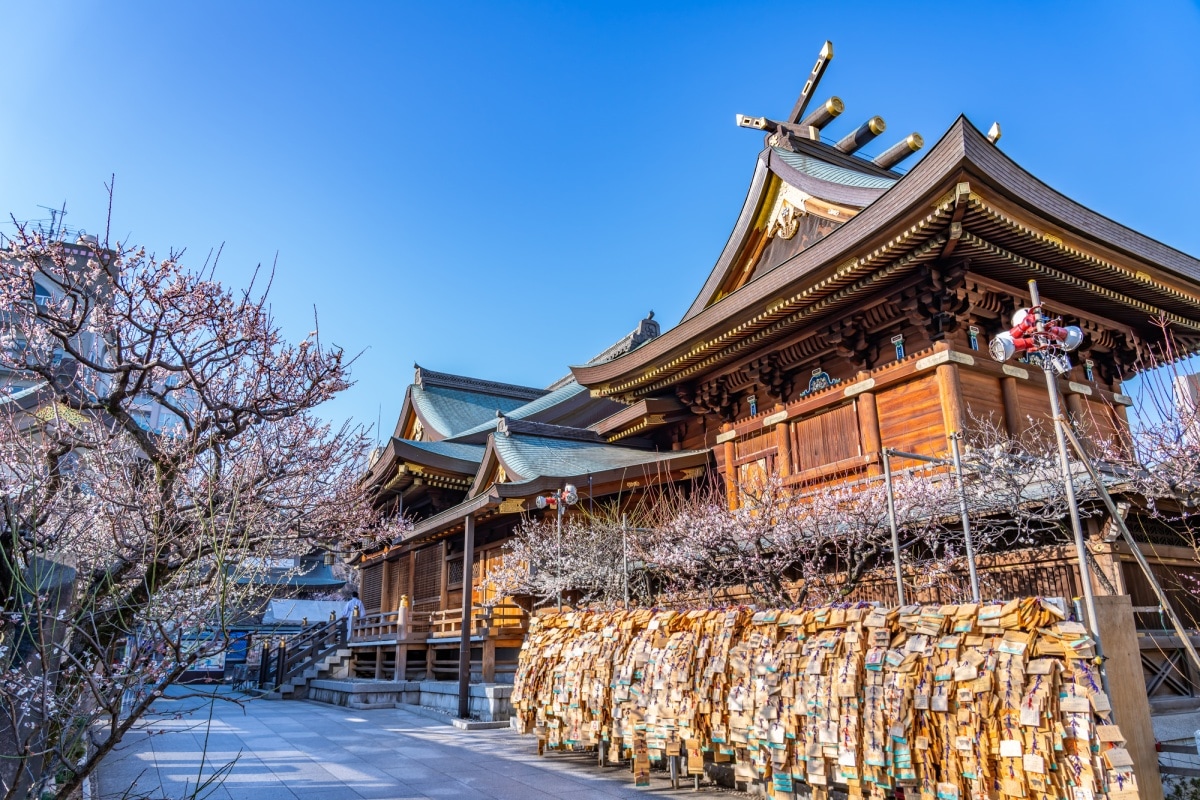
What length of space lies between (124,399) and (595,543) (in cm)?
845

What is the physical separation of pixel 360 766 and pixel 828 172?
13.5 metres

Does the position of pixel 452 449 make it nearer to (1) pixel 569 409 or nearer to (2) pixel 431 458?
(2) pixel 431 458

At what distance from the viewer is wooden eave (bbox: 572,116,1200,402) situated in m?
9.58

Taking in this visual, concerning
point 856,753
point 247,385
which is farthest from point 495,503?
point 856,753

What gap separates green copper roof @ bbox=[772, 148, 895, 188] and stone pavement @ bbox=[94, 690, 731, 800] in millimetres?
10922

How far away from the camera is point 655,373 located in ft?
51.3

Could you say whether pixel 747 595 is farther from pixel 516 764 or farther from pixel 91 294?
pixel 91 294

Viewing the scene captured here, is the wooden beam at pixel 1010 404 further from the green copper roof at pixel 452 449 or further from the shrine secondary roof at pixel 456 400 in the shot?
the shrine secondary roof at pixel 456 400

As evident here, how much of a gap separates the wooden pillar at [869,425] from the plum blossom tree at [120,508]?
7816 mm

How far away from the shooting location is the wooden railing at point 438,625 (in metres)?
15.3

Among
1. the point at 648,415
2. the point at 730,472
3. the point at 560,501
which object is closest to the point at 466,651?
the point at 560,501

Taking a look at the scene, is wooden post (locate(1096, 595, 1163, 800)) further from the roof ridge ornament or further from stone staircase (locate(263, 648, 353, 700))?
stone staircase (locate(263, 648, 353, 700))

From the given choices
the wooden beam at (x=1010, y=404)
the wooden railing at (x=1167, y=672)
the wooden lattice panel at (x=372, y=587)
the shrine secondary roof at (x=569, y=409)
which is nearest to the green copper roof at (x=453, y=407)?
the shrine secondary roof at (x=569, y=409)

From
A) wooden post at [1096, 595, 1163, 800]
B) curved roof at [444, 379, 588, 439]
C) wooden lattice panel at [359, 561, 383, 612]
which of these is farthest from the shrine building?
curved roof at [444, 379, 588, 439]
